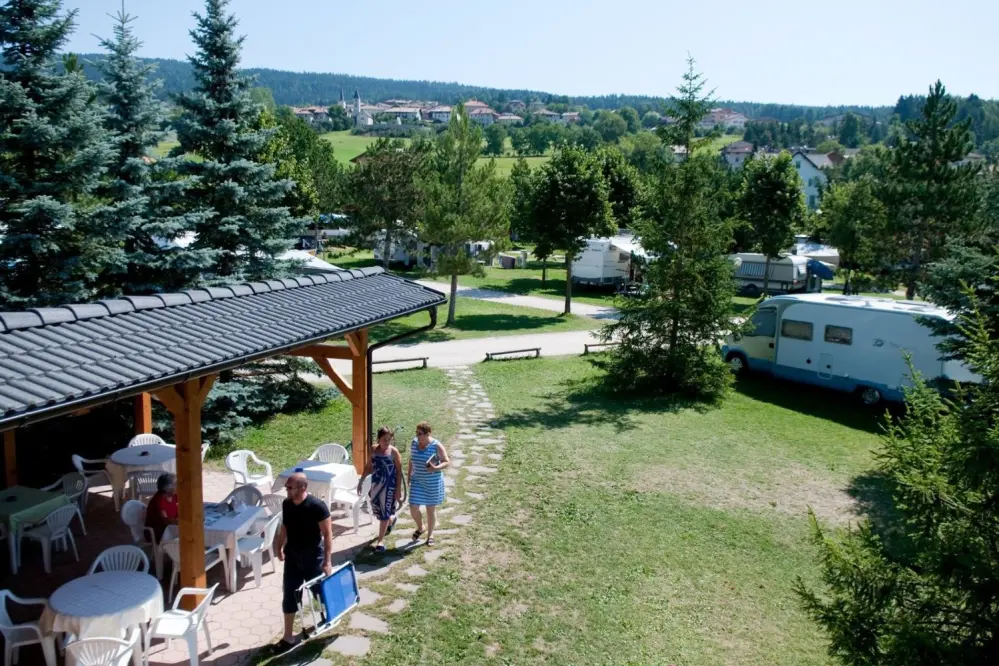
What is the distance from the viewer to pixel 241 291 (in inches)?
344

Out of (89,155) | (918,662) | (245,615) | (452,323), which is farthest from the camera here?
(452,323)

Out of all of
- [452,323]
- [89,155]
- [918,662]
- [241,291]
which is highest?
[89,155]

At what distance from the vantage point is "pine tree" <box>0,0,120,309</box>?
9.96 m

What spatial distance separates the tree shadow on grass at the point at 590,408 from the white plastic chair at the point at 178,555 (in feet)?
23.1

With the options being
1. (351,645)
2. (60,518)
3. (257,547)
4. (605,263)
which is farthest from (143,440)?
(605,263)

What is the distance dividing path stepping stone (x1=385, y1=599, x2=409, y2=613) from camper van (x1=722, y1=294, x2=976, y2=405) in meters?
11.4

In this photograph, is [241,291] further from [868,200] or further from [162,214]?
[868,200]

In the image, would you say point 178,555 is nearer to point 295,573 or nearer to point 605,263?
point 295,573

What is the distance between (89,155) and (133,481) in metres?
4.46

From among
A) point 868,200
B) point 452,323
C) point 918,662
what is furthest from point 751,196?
point 918,662

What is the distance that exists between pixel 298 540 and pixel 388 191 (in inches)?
1003

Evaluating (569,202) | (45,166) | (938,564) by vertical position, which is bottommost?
(938,564)

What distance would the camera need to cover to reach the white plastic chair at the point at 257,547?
7.64 m

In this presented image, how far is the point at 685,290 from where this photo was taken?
16719mm
